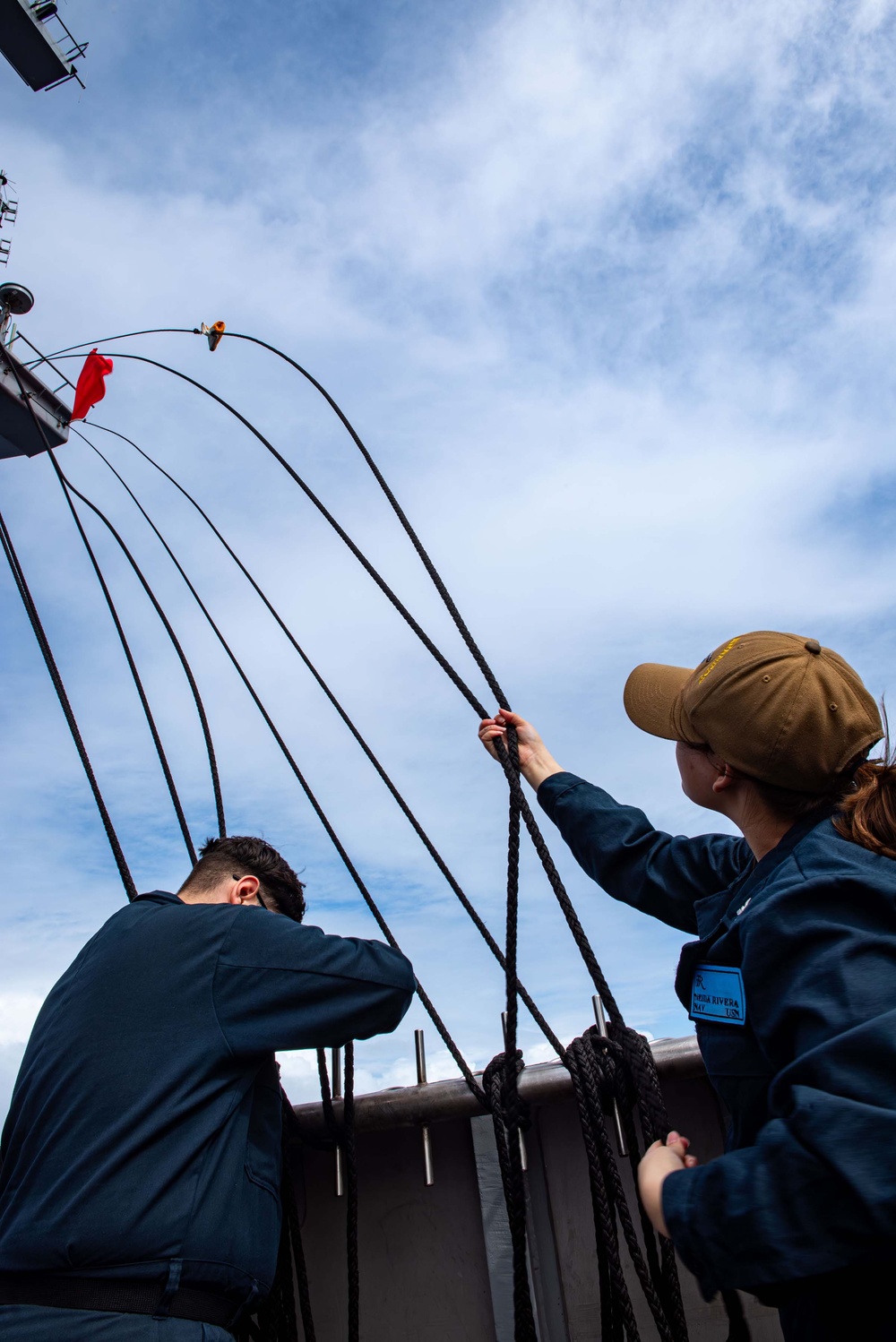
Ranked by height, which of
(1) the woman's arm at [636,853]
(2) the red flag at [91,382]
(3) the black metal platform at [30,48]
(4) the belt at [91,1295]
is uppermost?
(3) the black metal platform at [30,48]

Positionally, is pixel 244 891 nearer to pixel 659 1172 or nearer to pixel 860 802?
pixel 659 1172

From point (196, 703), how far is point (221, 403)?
106cm

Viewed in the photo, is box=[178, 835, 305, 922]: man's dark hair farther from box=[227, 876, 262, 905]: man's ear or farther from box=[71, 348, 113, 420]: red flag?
box=[71, 348, 113, 420]: red flag

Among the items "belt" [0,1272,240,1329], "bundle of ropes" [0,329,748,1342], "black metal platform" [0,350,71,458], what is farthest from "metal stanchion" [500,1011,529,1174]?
"black metal platform" [0,350,71,458]

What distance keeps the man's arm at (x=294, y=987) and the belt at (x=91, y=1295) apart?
38 cm

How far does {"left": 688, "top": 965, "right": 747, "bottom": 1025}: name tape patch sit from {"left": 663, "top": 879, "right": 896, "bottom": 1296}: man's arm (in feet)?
0.52

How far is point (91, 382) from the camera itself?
369cm

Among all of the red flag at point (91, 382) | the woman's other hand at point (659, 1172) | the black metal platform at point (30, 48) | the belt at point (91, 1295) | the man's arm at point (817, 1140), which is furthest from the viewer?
the black metal platform at point (30, 48)

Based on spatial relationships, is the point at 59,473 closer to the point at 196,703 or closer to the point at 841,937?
the point at 196,703

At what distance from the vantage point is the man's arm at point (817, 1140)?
887 millimetres

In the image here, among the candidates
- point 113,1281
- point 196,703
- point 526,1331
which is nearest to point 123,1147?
point 113,1281

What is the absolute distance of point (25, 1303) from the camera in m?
1.44

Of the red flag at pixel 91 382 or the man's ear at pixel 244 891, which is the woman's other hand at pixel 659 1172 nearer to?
the man's ear at pixel 244 891

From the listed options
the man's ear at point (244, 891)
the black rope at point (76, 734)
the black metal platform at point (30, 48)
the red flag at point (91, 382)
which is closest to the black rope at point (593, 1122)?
the man's ear at point (244, 891)
